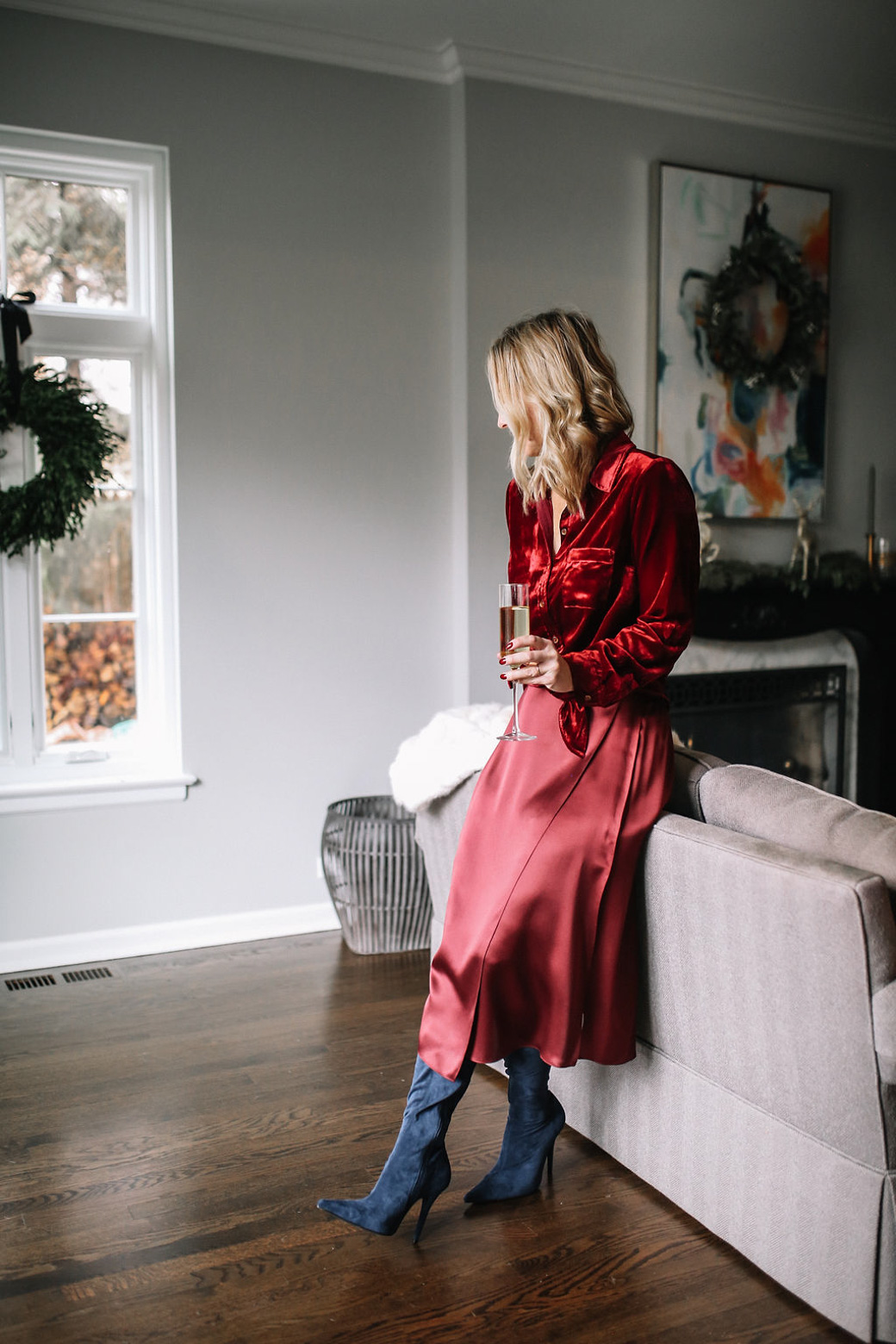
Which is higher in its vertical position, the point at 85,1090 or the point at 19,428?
the point at 19,428

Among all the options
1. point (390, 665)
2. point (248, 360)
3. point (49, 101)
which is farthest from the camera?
point (390, 665)

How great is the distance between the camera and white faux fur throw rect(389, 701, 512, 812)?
8.95 ft

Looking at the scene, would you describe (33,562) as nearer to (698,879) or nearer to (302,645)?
(302,645)

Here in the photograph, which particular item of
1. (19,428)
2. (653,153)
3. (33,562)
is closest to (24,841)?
(33,562)

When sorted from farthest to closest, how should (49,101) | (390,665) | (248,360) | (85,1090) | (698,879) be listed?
1. (390,665)
2. (248,360)
3. (49,101)
4. (85,1090)
5. (698,879)

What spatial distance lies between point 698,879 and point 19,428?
8.40ft

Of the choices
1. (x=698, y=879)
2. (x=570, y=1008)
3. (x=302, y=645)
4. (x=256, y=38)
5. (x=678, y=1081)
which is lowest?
(x=678, y=1081)

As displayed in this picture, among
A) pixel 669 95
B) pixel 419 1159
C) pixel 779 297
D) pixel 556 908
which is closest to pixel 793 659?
pixel 779 297

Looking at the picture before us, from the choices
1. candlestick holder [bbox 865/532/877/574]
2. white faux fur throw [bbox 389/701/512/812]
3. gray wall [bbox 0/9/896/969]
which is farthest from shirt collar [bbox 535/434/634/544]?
candlestick holder [bbox 865/532/877/574]

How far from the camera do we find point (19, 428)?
3.49m

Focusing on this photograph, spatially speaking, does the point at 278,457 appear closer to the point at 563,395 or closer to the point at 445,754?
the point at 445,754

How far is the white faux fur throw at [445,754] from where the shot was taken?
8.95 ft

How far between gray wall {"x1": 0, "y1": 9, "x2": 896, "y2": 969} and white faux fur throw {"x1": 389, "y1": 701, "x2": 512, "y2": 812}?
877 millimetres

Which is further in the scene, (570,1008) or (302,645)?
(302,645)
